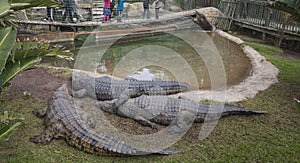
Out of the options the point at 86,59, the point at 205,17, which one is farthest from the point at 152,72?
the point at 205,17

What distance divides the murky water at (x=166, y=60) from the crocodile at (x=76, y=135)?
2.70m

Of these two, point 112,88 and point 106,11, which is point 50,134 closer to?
point 112,88

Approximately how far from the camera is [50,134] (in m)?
3.16

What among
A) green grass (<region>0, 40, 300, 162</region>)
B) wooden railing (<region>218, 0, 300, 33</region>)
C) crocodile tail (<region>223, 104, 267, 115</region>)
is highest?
wooden railing (<region>218, 0, 300, 33</region>)

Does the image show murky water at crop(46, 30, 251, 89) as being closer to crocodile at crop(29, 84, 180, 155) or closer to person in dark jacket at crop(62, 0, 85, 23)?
person in dark jacket at crop(62, 0, 85, 23)

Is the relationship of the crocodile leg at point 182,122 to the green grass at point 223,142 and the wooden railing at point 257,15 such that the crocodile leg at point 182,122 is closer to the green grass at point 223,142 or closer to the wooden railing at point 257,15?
the green grass at point 223,142

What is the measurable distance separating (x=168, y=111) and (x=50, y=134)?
1469mm

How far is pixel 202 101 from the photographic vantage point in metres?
4.36

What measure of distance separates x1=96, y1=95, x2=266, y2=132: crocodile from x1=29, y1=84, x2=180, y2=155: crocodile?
24.5 inches

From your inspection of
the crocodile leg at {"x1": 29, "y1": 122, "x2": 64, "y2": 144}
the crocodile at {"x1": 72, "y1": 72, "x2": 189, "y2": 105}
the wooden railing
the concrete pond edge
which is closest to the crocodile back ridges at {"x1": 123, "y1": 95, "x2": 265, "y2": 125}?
the crocodile at {"x1": 72, "y1": 72, "x2": 189, "y2": 105}

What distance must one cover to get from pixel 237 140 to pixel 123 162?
4.54 feet

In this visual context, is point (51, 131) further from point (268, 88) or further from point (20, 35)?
point (20, 35)

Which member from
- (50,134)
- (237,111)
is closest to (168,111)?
(237,111)

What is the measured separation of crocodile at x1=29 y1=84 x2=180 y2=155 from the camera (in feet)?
9.37
